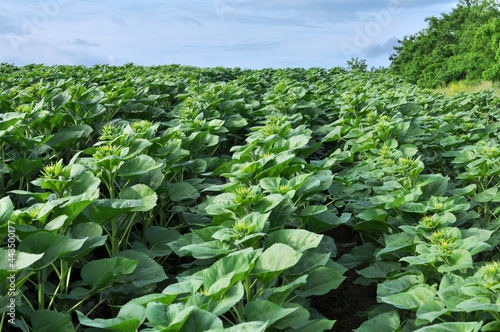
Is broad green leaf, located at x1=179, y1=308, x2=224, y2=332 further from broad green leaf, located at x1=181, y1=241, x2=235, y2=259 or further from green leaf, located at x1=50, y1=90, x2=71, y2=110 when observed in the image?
green leaf, located at x1=50, y1=90, x2=71, y2=110

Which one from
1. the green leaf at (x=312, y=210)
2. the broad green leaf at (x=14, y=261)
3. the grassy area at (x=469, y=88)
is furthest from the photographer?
the grassy area at (x=469, y=88)

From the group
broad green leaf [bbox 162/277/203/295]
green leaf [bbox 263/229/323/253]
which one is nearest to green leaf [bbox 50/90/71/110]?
green leaf [bbox 263/229/323/253]

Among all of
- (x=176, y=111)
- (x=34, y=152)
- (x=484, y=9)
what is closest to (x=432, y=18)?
(x=484, y=9)

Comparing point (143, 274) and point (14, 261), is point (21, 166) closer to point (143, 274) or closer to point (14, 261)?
point (143, 274)

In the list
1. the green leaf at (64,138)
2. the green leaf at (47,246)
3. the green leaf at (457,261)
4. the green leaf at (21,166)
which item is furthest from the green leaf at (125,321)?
the green leaf at (64,138)

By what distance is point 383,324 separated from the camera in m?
2.04

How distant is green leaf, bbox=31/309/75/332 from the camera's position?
1.77m

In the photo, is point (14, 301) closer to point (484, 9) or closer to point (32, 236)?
point (32, 236)

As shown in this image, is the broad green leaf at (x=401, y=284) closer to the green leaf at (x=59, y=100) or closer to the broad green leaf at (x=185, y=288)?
the broad green leaf at (x=185, y=288)

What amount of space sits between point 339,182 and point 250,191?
140 centimetres

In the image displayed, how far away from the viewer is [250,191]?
2.23 meters

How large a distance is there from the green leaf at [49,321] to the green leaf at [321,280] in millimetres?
1020

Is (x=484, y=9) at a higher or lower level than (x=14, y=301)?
higher

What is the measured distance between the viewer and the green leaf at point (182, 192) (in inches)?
118
